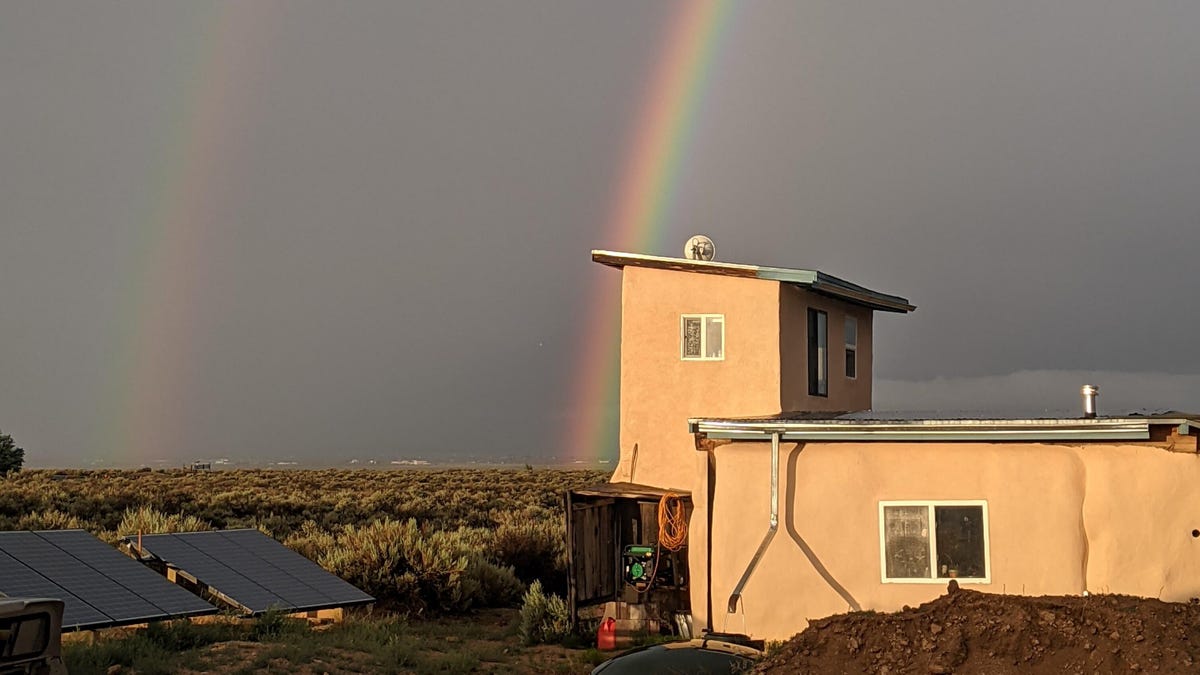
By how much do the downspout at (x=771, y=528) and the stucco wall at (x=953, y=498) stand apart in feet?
0.28

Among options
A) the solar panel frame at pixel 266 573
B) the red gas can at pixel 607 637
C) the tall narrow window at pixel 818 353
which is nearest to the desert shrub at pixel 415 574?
the solar panel frame at pixel 266 573

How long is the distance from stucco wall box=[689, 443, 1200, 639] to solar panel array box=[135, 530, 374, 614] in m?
5.56

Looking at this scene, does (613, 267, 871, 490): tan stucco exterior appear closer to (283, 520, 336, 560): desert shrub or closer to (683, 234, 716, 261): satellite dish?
(683, 234, 716, 261): satellite dish

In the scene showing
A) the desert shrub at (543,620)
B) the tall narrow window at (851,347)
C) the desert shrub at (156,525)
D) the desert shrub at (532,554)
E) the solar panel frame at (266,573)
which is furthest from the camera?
the desert shrub at (156,525)

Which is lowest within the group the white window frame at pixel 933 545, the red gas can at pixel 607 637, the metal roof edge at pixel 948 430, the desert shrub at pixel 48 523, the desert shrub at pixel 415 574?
the red gas can at pixel 607 637

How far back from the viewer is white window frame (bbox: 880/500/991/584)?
15.0m

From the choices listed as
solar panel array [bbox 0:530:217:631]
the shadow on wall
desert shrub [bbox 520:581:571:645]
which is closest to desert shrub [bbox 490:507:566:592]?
desert shrub [bbox 520:581:571:645]

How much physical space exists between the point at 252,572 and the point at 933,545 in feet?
30.7

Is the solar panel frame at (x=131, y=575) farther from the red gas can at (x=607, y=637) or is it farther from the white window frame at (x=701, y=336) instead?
the white window frame at (x=701, y=336)

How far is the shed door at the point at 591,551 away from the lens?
57.8 feet

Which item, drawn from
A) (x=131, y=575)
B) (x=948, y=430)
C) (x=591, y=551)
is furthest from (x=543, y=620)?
(x=948, y=430)

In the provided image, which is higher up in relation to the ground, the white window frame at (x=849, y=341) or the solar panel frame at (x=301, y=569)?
the white window frame at (x=849, y=341)

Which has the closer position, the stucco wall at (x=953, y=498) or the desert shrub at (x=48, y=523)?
the stucco wall at (x=953, y=498)

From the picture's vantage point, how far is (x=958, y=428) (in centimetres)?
1507
